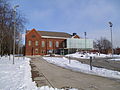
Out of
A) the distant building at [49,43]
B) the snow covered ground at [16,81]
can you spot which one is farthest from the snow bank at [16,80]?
the distant building at [49,43]

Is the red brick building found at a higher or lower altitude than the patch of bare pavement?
higher

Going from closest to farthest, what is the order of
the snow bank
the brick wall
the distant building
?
the snow bank
the brick wall
the distant building

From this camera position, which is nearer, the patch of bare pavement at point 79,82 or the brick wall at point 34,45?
the patch of bare pavement at point 79,82

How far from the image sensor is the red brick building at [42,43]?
A: 78750mm

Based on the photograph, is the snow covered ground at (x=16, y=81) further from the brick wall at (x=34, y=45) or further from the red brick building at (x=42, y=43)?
the red brick building at (x=42, y=43)

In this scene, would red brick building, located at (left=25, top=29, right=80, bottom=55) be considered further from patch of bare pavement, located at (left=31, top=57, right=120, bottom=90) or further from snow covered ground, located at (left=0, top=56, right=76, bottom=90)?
patch of bare pavement, located at (left=31, top=57, right=120, bottom=90)

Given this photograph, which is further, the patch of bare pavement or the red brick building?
the red brick building

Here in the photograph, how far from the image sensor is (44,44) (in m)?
82.5

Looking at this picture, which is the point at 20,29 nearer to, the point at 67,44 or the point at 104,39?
the point at 67,44

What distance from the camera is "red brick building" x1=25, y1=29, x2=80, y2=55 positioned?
258 feet

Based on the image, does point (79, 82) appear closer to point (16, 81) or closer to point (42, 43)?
point (16, 81)

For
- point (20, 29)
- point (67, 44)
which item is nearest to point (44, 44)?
point (67, 44)

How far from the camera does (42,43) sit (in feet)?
269

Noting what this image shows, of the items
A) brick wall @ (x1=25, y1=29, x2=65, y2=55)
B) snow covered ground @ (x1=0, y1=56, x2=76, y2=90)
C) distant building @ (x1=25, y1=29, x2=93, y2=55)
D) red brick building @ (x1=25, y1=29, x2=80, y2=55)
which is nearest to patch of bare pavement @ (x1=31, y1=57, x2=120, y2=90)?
snow covered ground @ (x1=0, y1=56, x2=76, y2=90)
